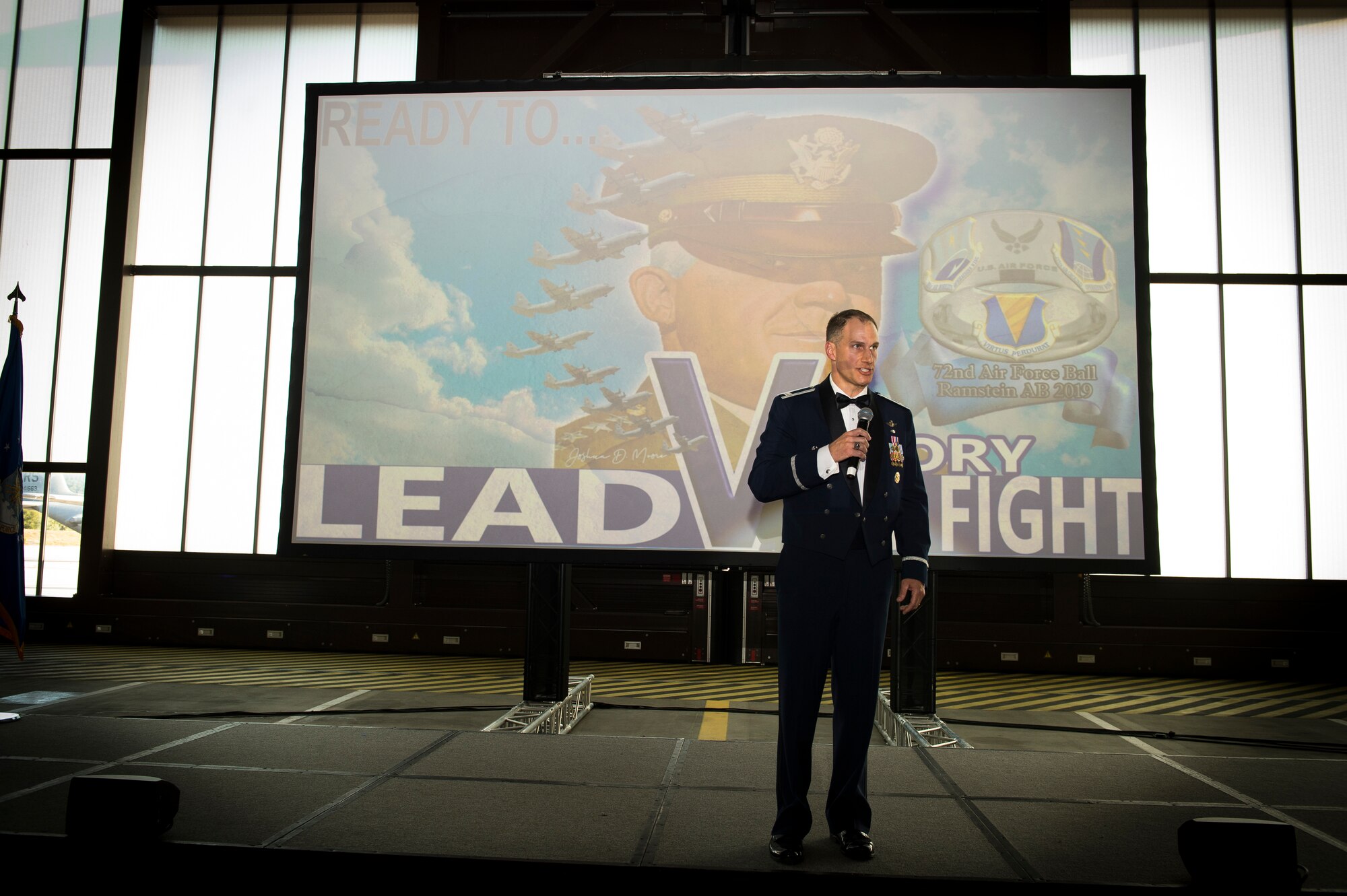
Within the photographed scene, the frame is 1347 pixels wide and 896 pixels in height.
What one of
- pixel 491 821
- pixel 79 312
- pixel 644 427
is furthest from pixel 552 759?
pixel 79 312

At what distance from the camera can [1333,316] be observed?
26.7ft

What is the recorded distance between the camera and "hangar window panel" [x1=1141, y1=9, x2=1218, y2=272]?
8281 mm

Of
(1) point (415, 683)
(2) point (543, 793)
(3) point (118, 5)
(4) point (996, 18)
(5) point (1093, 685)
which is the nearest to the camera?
(2) point (543, 793)

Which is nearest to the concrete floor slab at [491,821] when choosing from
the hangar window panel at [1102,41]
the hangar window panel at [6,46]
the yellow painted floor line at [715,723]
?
the yellow painted floor line at [715,723]

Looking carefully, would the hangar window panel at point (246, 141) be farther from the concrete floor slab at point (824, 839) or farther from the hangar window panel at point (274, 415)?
the concrete floor slab at point (824, 839)

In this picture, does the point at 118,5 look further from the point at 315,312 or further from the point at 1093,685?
the point at 1093,685

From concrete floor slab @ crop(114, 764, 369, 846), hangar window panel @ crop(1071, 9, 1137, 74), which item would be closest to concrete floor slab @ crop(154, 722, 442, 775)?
concrete floor slab @ crop(114, 764, 369, 846)

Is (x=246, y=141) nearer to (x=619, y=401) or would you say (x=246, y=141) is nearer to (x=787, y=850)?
(x=619, y=401)

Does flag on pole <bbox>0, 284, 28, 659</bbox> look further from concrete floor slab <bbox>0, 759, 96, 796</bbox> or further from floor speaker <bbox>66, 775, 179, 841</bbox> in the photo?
floor speaker <bbox>66, 775, 179, 841</bbox>

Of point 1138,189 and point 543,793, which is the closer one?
point 543,793

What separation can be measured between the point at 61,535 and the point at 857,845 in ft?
31.3

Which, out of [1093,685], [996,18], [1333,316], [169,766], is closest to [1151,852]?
[169,766]

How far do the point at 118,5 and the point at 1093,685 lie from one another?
39.9ft

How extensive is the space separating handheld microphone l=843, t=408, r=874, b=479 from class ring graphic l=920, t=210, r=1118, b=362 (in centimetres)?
232
